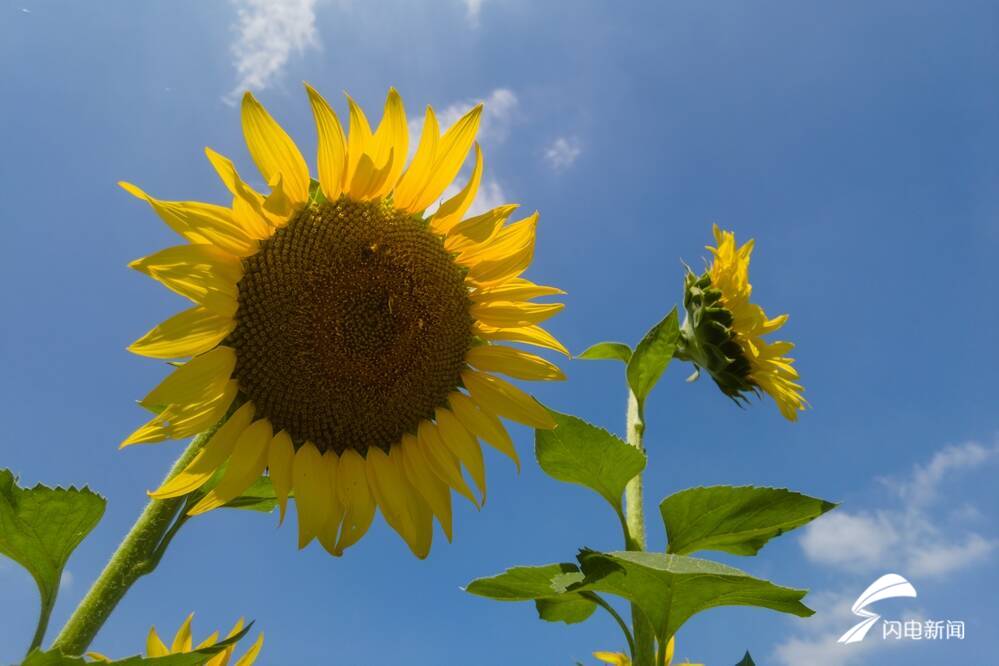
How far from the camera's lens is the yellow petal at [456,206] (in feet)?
10.2

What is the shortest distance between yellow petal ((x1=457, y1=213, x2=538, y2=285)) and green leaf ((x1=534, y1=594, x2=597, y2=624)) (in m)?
1.36

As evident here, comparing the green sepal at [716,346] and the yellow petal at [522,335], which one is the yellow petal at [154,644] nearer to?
the yellow petal at [522,335]

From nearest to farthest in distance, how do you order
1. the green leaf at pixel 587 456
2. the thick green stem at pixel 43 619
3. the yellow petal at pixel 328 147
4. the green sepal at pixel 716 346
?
the thick green stem at pixel 43 619 < the yellow petal at pixel 328 147 < the green leaf at pixel 587 456 < the green sepal at pixel 716 346

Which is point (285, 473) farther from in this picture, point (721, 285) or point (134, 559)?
point (721, 285)

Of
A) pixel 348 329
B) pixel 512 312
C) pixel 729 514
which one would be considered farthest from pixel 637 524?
pixel 348 329

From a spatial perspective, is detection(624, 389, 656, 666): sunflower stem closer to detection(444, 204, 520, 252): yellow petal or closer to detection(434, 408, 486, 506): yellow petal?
detection(434, 408, 486, 506): yellow petal

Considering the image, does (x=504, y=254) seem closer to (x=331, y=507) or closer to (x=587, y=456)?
(x=587, y=456)

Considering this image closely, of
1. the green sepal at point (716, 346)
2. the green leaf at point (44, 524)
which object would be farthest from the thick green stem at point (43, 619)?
the green sepal at point (716, 346)

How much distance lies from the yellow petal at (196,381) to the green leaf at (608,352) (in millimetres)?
1908

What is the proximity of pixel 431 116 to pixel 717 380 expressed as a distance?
2849 millimetres

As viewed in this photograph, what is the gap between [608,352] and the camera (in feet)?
13.7

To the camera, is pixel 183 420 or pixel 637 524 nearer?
pixel 183 420

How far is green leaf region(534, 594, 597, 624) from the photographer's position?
3354 mm

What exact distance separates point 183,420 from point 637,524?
75.4 inches
